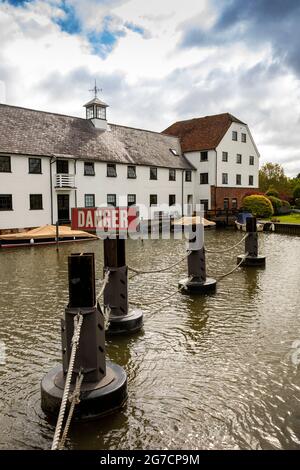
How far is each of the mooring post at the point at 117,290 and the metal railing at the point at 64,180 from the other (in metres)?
24.8

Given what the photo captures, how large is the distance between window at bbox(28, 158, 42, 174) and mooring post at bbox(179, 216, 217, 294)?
22.4 metres

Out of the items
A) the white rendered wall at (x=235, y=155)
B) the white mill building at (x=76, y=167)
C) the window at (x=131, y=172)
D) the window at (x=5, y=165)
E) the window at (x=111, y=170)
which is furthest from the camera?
the white rendered wall at (x=235, y=155)

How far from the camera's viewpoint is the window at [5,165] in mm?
27562

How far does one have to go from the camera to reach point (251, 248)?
1445cm

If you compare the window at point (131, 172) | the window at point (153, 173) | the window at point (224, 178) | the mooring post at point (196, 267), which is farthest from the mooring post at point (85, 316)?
the window at point (224, 178)

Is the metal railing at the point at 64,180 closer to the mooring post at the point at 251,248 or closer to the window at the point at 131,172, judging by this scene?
the window at the point at 131,172

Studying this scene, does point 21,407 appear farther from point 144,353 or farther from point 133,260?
point 133,260

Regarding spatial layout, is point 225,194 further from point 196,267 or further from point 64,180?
point 196,267

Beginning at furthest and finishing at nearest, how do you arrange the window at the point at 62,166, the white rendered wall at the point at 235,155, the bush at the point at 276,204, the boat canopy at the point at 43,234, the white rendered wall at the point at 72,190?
the white rendered wall at the point at 235,155, the bush at the point at 276,204, the window at the point at 62,166, the white rendered wall at the point at 72,190, the boat canopy at the point at 43,234

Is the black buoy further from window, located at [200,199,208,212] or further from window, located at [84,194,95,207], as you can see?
window, located at [200,199,208,212]

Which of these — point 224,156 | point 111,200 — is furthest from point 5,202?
point 224,156

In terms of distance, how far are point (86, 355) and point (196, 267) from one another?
20.7 ft

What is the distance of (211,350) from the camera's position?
6422mm

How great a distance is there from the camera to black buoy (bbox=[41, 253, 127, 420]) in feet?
13.9
